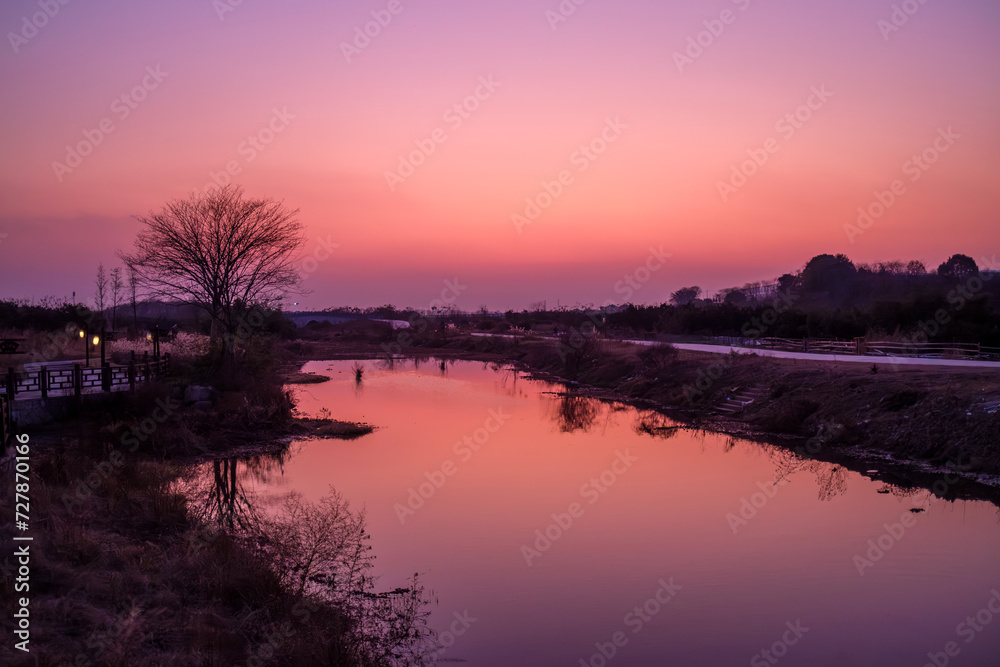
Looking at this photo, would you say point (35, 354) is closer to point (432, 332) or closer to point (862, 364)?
point (862, 364)

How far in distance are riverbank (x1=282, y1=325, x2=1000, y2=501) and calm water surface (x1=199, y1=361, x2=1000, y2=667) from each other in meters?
2.17

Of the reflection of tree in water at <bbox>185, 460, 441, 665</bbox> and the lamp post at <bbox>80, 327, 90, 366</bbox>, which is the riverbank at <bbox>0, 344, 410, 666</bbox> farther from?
the lamp post at <bbox>80, 327, 90, 366</bbox>

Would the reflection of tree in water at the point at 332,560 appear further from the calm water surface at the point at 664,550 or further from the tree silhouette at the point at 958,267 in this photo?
the tree silhouette at the point at 958,267

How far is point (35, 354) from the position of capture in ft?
114

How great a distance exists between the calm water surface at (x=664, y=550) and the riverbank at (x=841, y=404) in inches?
85.4

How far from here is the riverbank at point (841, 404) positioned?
19656mm

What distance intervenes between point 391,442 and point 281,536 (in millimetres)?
11124

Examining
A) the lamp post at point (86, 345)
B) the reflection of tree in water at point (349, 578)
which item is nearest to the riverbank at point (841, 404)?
the reflection of tree in water at point (349, 578)

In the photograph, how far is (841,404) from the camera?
83.4 ft

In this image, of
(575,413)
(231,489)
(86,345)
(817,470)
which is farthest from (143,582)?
(575,413)

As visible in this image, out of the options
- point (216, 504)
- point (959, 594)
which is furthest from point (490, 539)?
point (959, 594)

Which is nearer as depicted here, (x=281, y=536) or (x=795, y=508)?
(x=281, y=536)

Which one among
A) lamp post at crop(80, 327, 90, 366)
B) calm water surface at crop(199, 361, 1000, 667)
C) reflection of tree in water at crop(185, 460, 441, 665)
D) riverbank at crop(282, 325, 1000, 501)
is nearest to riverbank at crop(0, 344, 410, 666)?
reflection of tree in water at crop(185, 460, 441, 665)

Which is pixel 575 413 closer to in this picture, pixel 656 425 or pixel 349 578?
pixel 656 425
